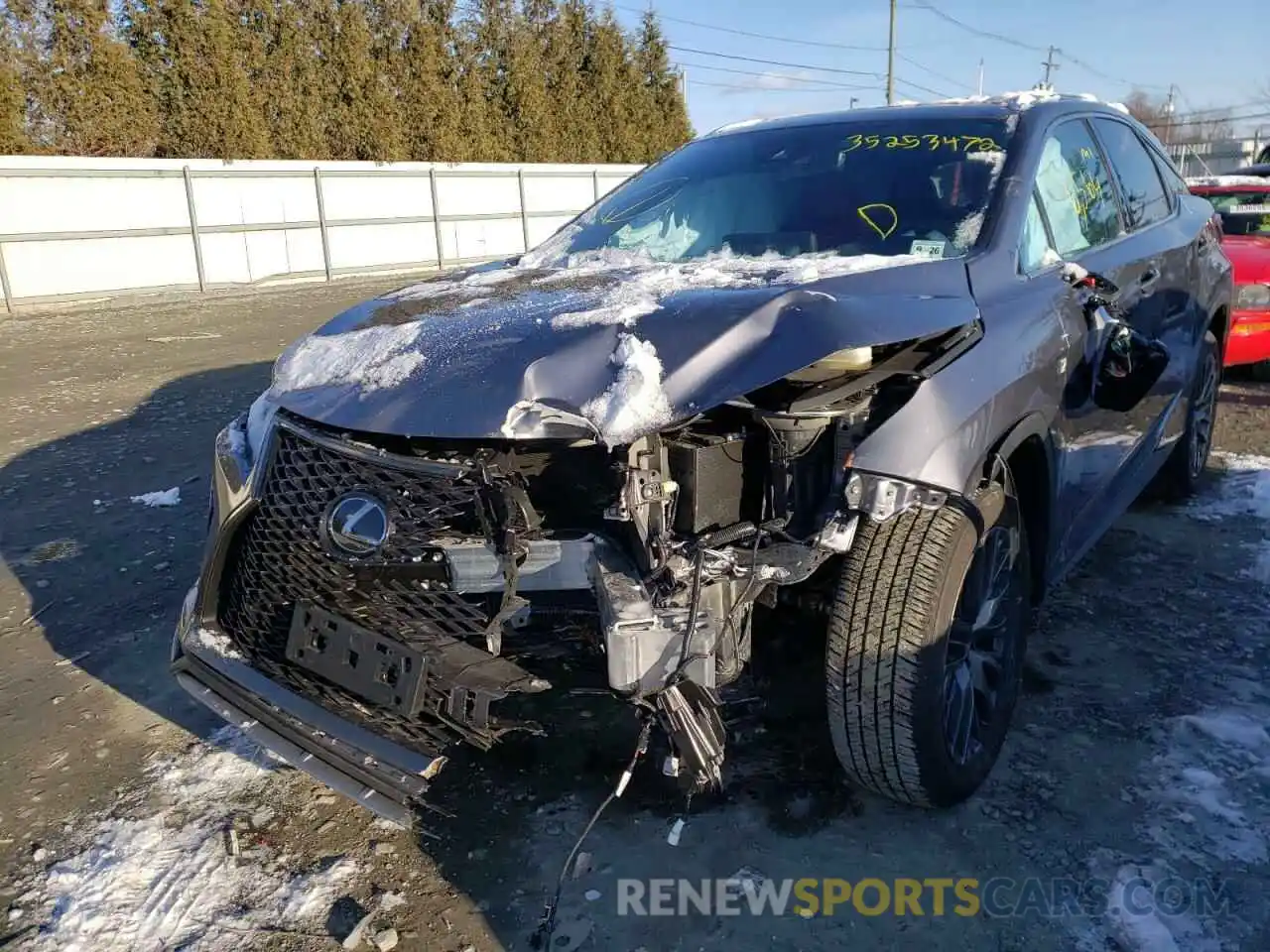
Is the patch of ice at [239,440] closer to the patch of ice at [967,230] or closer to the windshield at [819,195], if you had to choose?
the windshield at [819,195]

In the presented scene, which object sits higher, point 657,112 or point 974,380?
point 657,112

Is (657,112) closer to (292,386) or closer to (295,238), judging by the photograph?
(295,238)

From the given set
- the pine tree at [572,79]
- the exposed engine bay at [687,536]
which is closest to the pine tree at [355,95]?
the pine tree at [572,79]

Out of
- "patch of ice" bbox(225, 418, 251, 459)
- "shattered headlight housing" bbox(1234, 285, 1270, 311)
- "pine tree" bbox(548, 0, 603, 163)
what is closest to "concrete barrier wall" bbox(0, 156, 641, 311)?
"pine tree" bbox(548, 0, 603, 163)

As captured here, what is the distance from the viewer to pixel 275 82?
17.2m

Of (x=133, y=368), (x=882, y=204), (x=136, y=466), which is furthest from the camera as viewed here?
(x=133, y=368)

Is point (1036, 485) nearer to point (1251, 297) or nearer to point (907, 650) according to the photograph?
point (907, 650)

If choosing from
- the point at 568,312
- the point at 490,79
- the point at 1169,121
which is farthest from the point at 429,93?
the point at 1169,121

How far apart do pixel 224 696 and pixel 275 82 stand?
17510mm

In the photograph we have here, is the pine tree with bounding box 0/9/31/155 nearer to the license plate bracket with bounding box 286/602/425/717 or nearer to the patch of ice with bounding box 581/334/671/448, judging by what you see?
the license plate bracket with bounding box 286/602/425/717

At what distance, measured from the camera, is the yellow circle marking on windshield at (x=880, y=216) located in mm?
2880

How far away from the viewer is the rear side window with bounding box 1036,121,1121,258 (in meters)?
2.98

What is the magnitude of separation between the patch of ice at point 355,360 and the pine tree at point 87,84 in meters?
15.2

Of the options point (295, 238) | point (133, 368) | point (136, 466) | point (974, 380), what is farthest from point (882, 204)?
point (295, 238)
